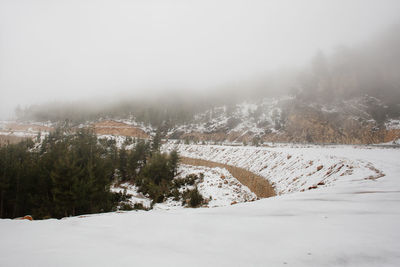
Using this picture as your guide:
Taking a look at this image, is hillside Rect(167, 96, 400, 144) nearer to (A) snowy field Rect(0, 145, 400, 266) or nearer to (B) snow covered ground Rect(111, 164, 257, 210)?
(B) snow covered ground Rect(111, 164, 257, 210)

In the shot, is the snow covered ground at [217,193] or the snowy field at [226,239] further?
the snow covered ground at [217,193]

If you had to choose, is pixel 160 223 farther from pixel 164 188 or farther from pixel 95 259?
pixel 164 188

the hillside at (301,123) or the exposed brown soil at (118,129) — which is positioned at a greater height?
the hillside at (301,123)

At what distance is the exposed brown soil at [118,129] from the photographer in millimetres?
126000

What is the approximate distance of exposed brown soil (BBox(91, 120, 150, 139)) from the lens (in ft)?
413

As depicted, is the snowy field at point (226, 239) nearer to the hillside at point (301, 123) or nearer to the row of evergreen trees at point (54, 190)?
the row of evergreen trees at point (54, 190)

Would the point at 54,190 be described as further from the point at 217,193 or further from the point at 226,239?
the point at 226,239

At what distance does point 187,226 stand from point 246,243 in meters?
1.09

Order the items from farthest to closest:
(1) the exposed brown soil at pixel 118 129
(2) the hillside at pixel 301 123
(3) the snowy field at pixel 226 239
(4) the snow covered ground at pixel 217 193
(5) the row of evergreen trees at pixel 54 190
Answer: (1) the exposed brown soil at pixel 118 129 < (2) the hillside at pixel 301 123 < (4) the snow covered ground at pixel 217 193 < (5) the row of evergreen trees at pixel 54 190 < (3) the snowy field at pixel 226 239

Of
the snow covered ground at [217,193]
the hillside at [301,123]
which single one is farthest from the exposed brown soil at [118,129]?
the snow covered ground at [217,193]

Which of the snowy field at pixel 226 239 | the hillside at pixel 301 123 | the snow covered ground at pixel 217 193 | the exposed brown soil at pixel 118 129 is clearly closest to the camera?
the snowy field at pixel 226 239

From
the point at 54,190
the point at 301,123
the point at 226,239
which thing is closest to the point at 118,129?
the point at 301,123

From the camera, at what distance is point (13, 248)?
82.7 inches

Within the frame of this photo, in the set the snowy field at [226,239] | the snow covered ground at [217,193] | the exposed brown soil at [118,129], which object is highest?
the snowy field at [226,239]
